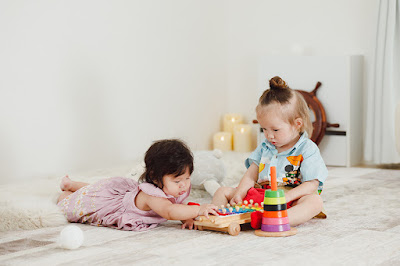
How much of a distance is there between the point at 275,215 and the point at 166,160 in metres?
0.40

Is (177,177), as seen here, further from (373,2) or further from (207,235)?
(373,2)

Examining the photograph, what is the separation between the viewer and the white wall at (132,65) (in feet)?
10.1

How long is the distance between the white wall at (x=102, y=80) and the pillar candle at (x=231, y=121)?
0.26 ft

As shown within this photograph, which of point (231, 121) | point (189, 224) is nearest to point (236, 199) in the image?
point (189, 224)

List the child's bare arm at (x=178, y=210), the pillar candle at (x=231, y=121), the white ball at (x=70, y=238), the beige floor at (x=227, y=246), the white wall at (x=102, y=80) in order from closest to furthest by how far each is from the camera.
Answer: the beige floor at (x=227, y=246) → the white ball at (x=70, y=238) → the child's bare arm at (x=178, y=210) → the white wall at (x=102, y=80) → the pillar candle at (x=231, y=121)

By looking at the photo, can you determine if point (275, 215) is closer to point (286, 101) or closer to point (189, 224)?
point (189, 224)

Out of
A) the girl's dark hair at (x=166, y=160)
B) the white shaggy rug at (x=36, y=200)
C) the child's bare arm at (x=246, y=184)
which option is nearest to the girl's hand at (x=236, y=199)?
the child's bare arm at (x=246, y=184)

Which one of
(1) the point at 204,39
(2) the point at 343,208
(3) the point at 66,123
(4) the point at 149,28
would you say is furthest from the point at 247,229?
(1) the point at 204,39

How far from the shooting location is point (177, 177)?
2000 mm

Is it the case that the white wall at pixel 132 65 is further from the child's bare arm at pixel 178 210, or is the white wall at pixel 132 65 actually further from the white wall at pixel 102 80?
the child's bare arm at pixel 178 210

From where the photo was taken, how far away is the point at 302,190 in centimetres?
207

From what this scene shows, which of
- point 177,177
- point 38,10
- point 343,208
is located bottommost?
point 343,208

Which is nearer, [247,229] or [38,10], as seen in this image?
[247,229]

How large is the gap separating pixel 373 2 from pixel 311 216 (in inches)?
83.6
